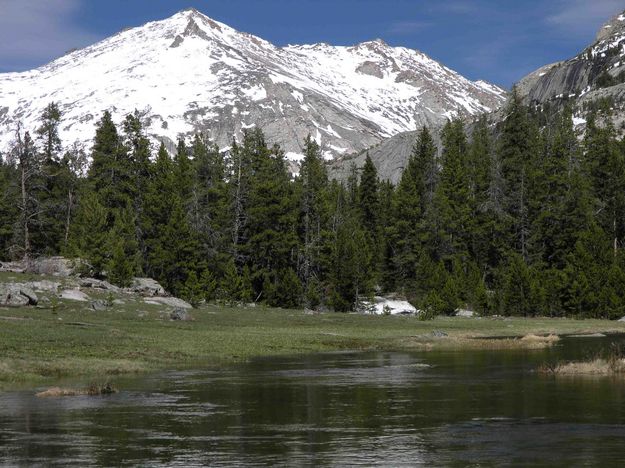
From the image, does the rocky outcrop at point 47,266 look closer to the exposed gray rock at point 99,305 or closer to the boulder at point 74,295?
the boulder at point 74,295

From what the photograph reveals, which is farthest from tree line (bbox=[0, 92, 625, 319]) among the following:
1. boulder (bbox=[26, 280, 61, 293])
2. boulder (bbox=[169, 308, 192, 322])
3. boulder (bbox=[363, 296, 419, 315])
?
boulder (bbox=[169, 308, 192, 322])

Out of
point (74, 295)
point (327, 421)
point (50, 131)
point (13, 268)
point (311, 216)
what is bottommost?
point (327, 421)

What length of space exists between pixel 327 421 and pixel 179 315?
42917 millimetres

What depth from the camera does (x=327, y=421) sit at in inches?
1040

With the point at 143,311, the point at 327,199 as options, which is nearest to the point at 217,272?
the point at 327,199

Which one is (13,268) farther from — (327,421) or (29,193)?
(327,421)

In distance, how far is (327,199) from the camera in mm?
115125

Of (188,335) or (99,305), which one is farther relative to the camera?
(99,305)

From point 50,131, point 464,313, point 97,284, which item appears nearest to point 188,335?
point 97,284

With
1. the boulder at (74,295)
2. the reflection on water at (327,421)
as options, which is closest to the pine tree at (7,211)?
the boulder at (74,295)

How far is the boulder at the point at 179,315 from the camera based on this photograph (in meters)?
67.7

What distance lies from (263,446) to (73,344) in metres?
26.8

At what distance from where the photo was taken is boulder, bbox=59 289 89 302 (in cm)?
6912

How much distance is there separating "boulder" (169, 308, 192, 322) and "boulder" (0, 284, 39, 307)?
410 inches
